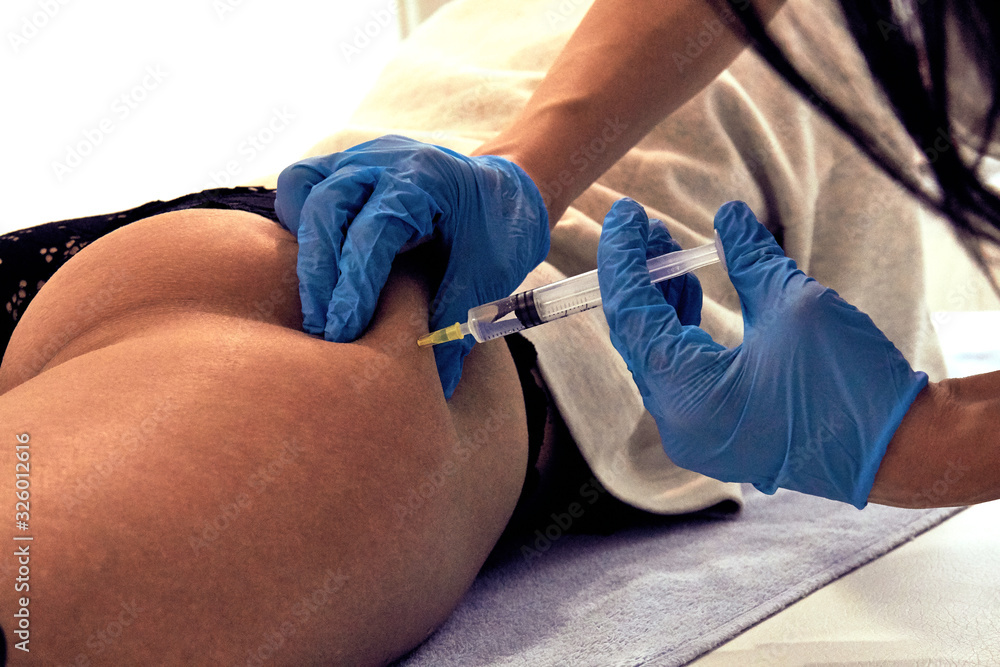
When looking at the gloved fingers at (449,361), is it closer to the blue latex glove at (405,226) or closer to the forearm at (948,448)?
the blue latex glove at (405,226)

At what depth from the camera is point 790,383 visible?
0.58m

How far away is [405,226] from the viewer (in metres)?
0.75

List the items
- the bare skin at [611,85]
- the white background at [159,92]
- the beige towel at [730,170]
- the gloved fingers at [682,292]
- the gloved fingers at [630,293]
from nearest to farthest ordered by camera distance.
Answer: the gloved fingers at [630,293] < the gloved fingers at [682,292] < the bare skin at [611,85] < the beige towel at [730,170] < the white background at [159,92]

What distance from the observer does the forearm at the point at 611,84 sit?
978 millimetres

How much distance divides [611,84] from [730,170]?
396mm

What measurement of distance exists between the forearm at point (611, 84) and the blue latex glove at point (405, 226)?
0.35 feet

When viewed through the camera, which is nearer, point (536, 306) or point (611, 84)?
point (536, 306)

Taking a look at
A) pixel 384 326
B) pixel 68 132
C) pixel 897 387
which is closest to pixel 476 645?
pixel 384 326

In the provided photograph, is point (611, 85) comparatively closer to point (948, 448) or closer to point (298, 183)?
point (298, 183)

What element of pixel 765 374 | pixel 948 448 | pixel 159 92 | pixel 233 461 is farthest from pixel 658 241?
pixel 159 92

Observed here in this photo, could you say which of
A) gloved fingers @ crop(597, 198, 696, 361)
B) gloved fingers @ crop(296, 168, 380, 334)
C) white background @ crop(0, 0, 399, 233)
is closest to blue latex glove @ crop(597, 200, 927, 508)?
gloved fingers @ crop(597, 198, 696, 361)

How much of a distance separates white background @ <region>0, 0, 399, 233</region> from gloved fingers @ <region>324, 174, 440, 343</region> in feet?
5.08

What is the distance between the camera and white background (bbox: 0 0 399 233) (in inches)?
72.4

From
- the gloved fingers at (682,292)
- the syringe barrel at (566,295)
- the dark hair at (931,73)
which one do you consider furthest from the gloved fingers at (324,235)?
the dark hair at (931,73)
